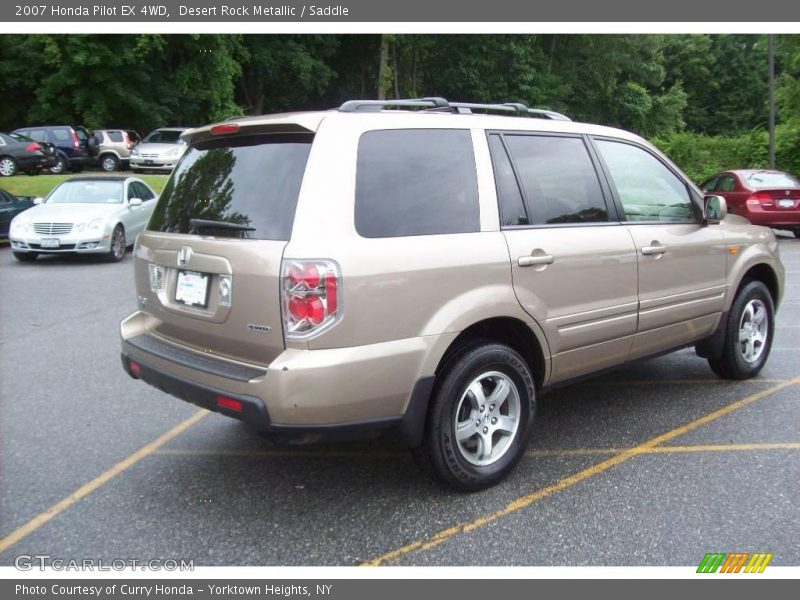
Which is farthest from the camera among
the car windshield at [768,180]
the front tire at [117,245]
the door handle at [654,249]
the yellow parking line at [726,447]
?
the car windshield at [768,180]

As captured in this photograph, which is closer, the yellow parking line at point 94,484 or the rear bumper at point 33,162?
the yellow parking line at point 94,484

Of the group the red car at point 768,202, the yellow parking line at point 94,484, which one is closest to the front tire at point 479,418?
the yellow parking line at point 94,484

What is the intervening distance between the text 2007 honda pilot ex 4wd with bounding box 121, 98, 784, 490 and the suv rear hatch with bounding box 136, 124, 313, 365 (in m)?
0.01

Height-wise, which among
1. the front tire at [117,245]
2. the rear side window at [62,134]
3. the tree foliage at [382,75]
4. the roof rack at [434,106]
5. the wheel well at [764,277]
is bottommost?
the front tire at [117,245]

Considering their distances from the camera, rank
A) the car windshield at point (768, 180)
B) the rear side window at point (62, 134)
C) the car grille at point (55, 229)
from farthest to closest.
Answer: the rear side window at point (62, 134)
the car windshield at point (768, 180)
the car grille at point (55, 229)

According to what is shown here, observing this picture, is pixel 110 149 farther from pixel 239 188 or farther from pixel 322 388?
pixel 322 388

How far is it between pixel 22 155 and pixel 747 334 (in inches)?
929

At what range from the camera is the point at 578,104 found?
145 feet

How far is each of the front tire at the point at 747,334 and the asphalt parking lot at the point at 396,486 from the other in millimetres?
141

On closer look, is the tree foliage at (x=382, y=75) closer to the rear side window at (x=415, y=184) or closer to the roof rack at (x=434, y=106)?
the roof rack at (x=434, y=106)

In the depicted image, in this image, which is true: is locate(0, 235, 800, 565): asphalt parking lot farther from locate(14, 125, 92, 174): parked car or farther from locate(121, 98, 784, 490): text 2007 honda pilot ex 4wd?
locate(14, 125, 92, 174): parked car

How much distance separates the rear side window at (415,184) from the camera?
3.12 m

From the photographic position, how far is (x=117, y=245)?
12.6 m

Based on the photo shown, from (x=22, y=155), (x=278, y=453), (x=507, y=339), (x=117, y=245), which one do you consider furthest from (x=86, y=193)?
(x=22, y=155)
